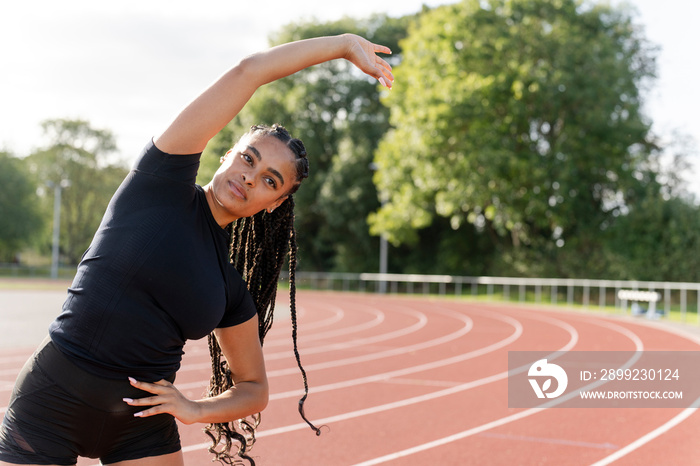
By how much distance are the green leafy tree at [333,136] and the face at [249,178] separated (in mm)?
30937

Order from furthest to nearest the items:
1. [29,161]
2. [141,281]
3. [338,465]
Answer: [29,161], [338,465], [141,281]

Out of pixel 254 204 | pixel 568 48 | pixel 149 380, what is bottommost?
pixel 149 380

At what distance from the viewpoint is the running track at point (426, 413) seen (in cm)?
515

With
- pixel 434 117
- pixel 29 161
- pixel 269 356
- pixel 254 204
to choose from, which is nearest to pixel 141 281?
pixel 254 204

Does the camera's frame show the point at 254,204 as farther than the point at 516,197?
No

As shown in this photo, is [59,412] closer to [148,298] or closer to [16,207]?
[148,298]

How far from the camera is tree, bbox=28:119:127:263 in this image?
52.1m

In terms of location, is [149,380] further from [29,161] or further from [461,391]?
[29,161]

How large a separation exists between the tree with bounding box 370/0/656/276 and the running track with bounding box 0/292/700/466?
1213 centimetres

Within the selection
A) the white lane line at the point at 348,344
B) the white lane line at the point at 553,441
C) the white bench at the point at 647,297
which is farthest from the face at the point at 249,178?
the white bench at the point at 647,297

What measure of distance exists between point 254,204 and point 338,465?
332 centimetres

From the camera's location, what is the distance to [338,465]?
482 cm

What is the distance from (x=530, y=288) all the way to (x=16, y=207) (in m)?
35.2

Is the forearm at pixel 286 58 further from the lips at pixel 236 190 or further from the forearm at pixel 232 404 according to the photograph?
the forearm at pixel 232 404
